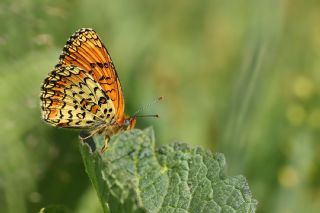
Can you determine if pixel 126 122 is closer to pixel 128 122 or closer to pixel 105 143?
pixel 128 122

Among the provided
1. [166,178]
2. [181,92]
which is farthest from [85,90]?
[181,92]

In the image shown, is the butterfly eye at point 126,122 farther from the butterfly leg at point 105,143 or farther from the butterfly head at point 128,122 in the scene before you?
the butterfly leg at point 105,143

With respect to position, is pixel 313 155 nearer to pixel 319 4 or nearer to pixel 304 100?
pixel 304 100

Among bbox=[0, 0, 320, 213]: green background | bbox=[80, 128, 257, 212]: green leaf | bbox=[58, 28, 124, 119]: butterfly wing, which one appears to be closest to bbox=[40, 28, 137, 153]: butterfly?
bbox=[58, 28, 124, 119]: butterfly wing

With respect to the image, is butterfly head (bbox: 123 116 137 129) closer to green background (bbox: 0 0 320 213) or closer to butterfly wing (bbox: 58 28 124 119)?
butterfly wing (bbox: 58 28 124 119)

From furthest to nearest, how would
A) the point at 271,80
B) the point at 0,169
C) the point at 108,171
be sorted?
the point at 271,80 < the point at 0,169 < the point at 108,171

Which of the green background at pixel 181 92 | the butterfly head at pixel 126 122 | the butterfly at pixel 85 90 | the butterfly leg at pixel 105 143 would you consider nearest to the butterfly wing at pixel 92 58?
the butterfly at pixel 85 90

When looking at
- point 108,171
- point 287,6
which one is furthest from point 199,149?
point 287,6
